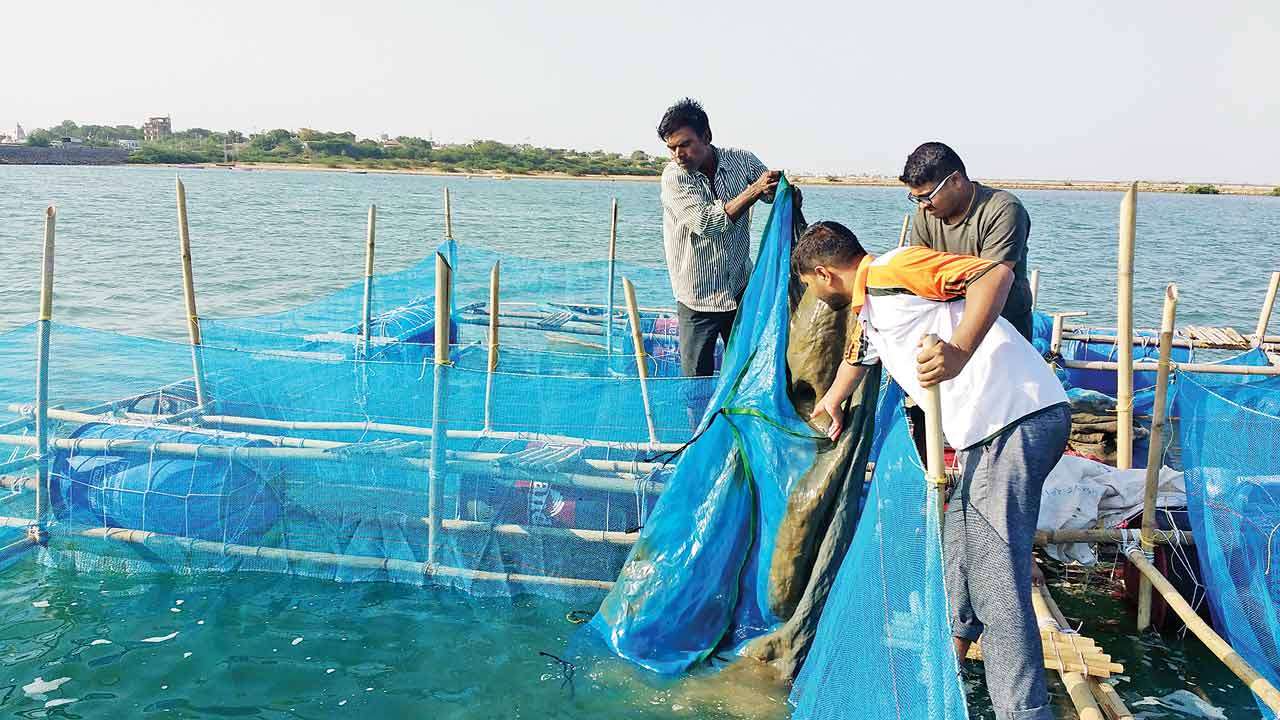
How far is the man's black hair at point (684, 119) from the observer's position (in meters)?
4.53

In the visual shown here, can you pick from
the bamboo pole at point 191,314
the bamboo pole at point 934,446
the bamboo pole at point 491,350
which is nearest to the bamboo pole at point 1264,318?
the bamboo pole at point 491,350

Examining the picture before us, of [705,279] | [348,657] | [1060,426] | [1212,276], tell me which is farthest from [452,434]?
[1212,276]

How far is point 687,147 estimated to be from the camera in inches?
180

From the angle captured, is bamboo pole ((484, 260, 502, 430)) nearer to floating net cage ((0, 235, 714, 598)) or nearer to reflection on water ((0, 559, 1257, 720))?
floating net cage ((0, 235, 714, 598))

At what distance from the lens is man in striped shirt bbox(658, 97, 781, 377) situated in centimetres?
458

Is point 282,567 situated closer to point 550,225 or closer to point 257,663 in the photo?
point 257,663

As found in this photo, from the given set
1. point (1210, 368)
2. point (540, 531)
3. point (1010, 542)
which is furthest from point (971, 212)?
point (1210, 368)

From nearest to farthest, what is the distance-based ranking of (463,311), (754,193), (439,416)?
(754,193)
(439,416)
(463,311)

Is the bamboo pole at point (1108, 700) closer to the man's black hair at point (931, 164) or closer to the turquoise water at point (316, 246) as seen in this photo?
the man's black hair at point (931, 164)

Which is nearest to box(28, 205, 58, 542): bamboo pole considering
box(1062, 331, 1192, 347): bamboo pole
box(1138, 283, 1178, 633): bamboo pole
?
box(1138, 283, 1178, 633): bamboo pole

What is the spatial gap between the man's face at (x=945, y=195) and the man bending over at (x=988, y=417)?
49 cm

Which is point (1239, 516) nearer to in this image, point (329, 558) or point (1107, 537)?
point (1107, 537)

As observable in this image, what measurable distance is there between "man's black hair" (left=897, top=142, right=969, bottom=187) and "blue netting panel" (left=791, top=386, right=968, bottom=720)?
2.93 feet

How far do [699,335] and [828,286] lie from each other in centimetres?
183
